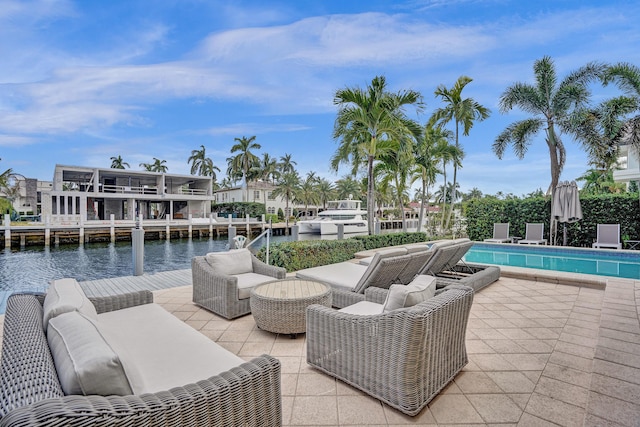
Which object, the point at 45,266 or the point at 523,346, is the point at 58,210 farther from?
the point at 523,346

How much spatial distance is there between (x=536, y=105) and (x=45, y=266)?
63.0ft

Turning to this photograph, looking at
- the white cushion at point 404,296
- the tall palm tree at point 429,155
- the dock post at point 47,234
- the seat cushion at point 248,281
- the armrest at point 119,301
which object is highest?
the tall palm tree at point 429,155

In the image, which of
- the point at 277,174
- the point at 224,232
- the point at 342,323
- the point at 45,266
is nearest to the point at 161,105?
the point at 224,232

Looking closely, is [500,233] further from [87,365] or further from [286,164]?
[286,164]

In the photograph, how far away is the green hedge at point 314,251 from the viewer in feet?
19.2

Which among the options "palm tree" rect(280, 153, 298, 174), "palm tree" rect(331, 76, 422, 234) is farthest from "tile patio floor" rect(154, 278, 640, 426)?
"palm tree" rect(280, 153, 298, 174)

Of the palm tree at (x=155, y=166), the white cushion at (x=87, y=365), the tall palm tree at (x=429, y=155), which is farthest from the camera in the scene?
the palm tree at (x=155, y=166)

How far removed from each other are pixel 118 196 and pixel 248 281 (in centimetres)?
2508

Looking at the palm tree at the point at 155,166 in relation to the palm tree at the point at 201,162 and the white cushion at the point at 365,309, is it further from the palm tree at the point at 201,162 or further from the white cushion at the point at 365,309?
the white cushion at the point at 365,309

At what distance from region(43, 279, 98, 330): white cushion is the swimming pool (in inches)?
312

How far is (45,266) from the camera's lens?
40.0ft

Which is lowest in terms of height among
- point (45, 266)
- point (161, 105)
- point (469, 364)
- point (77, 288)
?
point (45, 266)

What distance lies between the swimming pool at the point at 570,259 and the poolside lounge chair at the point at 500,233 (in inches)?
49.0

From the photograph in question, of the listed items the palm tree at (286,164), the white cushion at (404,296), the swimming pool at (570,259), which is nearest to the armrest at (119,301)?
the white cushion at (404,296)
